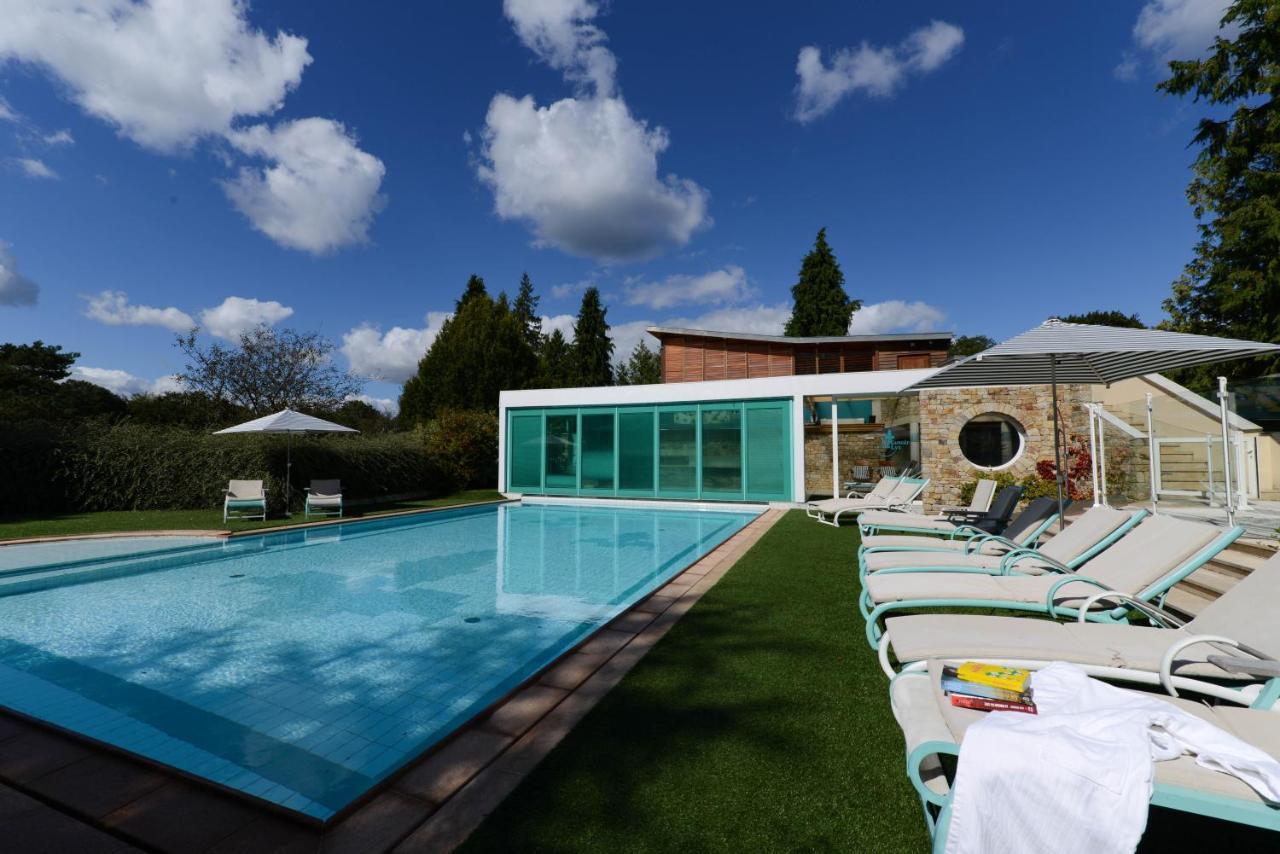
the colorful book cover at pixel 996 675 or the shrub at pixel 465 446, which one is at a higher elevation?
the shrub at pixel 465 446

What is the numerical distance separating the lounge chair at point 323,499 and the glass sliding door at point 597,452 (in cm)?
636

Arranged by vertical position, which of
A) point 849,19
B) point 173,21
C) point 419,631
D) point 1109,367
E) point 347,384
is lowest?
point 419,631

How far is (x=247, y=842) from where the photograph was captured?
76.9 inches

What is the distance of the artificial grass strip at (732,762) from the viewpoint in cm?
197

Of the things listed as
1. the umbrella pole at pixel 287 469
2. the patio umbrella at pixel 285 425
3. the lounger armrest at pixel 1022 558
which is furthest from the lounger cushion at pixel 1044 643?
the umbrella pole at pixel 287 469

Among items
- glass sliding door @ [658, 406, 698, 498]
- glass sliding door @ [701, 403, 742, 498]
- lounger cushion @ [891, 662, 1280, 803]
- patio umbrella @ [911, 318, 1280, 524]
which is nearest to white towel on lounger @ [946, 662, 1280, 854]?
lounger cushion @ [891, 662, 1280, 803]

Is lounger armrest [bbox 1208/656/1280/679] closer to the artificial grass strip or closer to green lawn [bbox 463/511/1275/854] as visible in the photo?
green lawn [bbox 463/511/1275/854]

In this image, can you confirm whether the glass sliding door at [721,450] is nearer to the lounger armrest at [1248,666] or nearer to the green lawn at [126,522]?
the green lawn at [126,522]

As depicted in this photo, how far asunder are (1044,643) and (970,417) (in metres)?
11.0

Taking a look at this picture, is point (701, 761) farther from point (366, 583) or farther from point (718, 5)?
point (718, 5)

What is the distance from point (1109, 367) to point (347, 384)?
2603 centimetres

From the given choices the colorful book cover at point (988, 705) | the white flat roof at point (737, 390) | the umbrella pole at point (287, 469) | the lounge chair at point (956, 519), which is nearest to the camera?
the colorful book cover at point (988, 705)

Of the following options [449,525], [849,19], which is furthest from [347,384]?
[849,19]

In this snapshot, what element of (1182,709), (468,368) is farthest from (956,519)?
(468,368)
